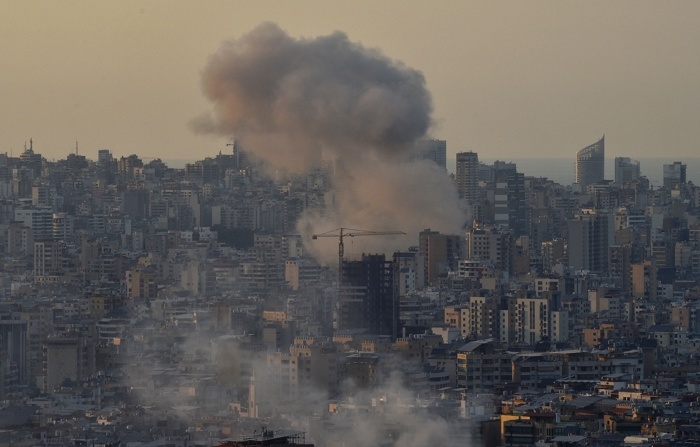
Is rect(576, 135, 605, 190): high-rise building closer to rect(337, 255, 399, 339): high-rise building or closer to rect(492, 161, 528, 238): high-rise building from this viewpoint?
rect(492, 161, 528, 238): high-rise building

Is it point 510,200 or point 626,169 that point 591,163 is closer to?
point 626,169

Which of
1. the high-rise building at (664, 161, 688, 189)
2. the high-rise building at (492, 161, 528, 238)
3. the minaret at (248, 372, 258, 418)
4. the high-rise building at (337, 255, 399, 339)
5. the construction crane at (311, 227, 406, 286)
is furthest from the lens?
the high-rise building at (664, 161, 688, 189)

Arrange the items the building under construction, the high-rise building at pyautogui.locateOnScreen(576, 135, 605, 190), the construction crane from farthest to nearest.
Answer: the high-rise building at pyautogui.locateOnScreen(576, 135, 605, 190), the construction crane, the building under construction

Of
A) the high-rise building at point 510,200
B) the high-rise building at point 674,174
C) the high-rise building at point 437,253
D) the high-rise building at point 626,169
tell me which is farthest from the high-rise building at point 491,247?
the high-rise building at point 626,169

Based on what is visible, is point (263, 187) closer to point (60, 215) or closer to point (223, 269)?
point (60, 215)

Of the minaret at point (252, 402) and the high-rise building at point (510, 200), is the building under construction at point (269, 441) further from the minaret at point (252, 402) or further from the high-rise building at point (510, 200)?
the high-rise building at point (510, 200)

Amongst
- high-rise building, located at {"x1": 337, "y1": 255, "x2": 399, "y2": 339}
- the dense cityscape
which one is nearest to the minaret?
the dense cityscape
